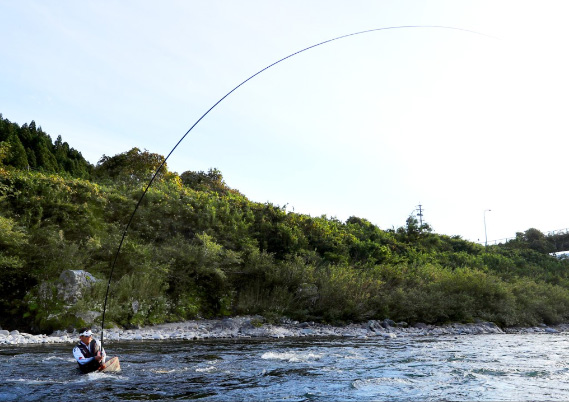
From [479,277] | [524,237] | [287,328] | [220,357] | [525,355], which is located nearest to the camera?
[220,357]

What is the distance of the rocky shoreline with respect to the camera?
1583cm

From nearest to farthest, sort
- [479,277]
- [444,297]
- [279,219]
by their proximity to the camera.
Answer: [444,297], [479,277], [279,219]

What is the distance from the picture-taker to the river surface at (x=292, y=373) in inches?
320

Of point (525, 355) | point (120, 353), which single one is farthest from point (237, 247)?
point (525, 355)

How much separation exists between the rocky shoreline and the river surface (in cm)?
171

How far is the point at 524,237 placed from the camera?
55156 millimetres

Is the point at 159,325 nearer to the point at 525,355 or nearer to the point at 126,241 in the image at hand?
the point at 126,241

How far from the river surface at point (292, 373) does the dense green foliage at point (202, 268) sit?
4677 millimetres

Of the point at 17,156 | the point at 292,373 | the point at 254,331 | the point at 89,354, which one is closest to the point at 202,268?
the point at 254,331

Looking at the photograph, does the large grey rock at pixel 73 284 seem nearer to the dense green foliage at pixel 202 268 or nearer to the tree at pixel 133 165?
the dense green foliage at pixel 202 268

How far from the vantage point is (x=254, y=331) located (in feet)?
61.4

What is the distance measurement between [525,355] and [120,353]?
10699 millimetres

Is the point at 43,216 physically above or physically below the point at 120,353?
above

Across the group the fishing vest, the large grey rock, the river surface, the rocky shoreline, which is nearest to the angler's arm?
the fishing vest
